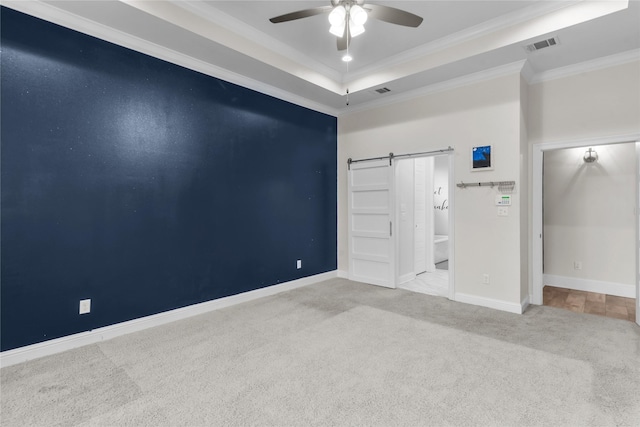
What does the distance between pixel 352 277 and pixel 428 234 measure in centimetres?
183

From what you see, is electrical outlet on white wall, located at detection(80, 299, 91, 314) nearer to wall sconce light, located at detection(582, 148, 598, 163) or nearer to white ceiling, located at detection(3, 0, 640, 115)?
white ceiling, located at detection(3, 0, 640, 115)

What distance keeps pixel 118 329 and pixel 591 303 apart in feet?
18.5

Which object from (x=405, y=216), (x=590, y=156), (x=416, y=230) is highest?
(x=590, y=156)

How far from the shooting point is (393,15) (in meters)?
2.55

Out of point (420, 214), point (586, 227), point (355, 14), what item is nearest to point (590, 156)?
point (586, 227)

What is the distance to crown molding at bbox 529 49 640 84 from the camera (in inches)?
138

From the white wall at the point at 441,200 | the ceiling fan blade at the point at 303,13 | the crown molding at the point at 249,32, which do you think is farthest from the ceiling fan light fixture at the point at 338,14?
the white wall at the point at 441,200

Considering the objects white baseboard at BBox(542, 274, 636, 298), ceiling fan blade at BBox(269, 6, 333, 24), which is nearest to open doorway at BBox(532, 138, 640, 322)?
white baseboard at BBox(542, 274, 636, 298)

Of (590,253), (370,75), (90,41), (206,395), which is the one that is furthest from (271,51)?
(590,253)

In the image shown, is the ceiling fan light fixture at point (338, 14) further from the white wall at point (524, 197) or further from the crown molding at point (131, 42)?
the white wall at point (524, 197)

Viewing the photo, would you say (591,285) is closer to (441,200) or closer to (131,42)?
(441,200)

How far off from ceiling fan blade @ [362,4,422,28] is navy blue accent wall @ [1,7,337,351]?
2227 mm

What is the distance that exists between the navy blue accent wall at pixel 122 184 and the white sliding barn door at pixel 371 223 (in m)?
1.32

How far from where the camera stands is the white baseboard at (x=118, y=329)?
2.64 meters
